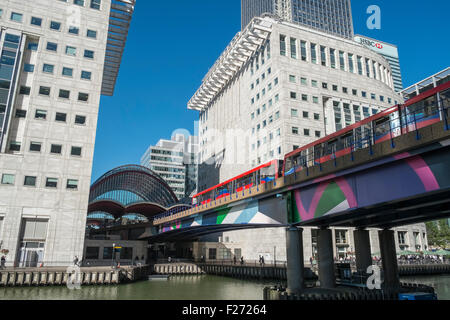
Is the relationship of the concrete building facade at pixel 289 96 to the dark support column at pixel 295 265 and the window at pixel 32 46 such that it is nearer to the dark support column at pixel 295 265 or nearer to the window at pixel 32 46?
the dark support column at pixel 295 265

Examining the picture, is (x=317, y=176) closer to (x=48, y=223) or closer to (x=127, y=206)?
(x=48, y=223)

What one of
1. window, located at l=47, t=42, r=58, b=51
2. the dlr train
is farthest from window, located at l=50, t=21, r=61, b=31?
the dlr train

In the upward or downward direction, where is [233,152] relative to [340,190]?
upward

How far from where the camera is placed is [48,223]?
5009cm

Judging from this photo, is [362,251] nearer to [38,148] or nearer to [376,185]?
[376,185]

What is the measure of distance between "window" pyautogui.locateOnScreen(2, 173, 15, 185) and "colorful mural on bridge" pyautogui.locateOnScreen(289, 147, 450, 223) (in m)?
41.5

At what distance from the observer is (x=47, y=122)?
2119 inches

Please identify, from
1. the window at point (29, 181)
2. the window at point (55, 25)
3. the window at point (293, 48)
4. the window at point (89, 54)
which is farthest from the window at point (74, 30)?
the window at point (293, 48)

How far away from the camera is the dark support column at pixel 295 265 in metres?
27.9

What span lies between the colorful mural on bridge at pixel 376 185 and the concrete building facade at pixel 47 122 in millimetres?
37021

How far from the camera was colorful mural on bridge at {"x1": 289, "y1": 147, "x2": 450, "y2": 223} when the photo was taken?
18328mm

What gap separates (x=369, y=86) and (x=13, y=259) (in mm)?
81929
